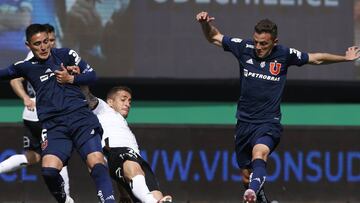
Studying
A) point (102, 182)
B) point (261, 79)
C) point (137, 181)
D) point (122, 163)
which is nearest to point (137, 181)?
point (137, 181)

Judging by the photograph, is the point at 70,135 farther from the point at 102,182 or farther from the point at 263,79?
the point at 263,79

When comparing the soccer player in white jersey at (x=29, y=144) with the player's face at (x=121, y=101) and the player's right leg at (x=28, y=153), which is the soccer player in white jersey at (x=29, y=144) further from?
the player's face at (x=121, y=101)

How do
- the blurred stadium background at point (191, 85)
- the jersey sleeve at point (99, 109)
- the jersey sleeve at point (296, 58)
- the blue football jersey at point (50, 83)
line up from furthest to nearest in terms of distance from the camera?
the blurred stadium background at point (191, 85) → the jersey sleeve at point (296, 58) → the jersey sleeve at point (99, 109) → the blue football jersey at point (50, 83)

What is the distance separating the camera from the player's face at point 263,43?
10.4 m

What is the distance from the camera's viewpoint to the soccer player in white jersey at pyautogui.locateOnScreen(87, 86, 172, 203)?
9.88m

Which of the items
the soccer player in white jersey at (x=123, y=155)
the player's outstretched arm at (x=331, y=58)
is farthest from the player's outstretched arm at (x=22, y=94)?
the player's outstretched arm at (x=331, y=58)

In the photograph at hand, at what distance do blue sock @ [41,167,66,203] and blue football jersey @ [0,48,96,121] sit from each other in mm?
481

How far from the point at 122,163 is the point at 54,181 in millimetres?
651

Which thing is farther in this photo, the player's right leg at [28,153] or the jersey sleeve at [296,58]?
the player's right leg at [28,153]

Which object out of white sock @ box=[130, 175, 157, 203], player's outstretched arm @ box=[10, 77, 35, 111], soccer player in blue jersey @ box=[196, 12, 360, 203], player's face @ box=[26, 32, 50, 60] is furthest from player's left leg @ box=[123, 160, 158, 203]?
player's outstretched arm @ box=[10, 77, 35, 111]

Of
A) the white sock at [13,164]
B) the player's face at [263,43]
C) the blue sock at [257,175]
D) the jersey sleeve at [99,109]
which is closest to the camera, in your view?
the blue sock at [257,175]

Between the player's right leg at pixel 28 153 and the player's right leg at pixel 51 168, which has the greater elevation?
the player's right leg at pixel 51 168

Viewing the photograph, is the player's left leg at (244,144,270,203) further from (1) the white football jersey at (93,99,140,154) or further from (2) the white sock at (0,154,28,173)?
(2) the white sock at (0,154,28,173)

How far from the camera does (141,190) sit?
984 cm
